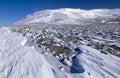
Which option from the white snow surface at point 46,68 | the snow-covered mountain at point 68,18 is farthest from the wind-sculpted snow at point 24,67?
the snow-covered mountain at point 68,18

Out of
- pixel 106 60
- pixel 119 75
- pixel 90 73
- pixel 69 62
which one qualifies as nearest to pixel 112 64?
pixel 106 60

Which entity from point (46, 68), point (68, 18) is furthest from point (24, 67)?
point (68, 18)

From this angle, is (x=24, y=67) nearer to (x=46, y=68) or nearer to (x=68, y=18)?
(x=46, y=68)

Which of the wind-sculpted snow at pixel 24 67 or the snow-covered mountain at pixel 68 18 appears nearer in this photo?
the wind-sculpted snow at pixel 24 67

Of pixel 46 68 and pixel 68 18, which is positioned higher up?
pixel 46 68

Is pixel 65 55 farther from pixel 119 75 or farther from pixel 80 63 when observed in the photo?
pixel 119 75

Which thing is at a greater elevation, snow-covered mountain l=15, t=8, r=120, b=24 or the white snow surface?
the white snow surface

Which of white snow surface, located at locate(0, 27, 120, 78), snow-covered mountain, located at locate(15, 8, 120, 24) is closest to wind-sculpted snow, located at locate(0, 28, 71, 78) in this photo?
white snow surface, located at locate(0, 27, 120, 78)

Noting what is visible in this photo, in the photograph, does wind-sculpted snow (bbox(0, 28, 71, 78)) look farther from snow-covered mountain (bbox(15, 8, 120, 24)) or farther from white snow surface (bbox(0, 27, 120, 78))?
snow-covered mountain (bbox(15, 8, 120, 24))

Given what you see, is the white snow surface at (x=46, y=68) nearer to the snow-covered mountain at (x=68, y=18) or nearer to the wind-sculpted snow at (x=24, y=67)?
the wind-sculpted snow at (x=24, y=67)

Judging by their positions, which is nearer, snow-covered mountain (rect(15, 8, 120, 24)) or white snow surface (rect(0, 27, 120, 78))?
white snow surface (rect(0, 27, 120, 78))

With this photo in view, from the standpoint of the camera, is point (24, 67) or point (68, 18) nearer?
point (24, 67)

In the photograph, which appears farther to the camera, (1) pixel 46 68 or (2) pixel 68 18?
(2) pixel 68 18
